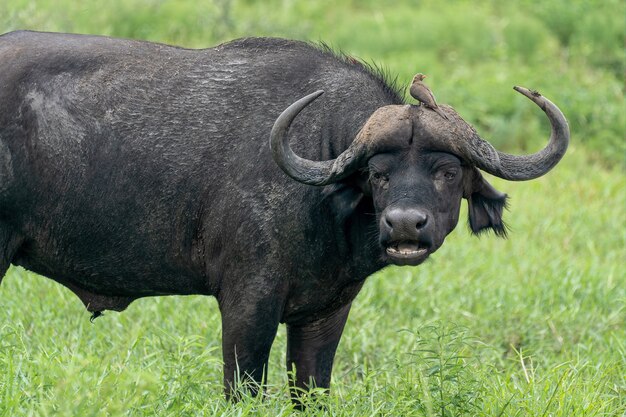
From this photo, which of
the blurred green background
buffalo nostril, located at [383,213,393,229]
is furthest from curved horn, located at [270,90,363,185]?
the blurred green background

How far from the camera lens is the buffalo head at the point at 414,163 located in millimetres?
5371

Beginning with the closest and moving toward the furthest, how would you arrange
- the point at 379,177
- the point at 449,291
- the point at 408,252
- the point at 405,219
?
the point at 405,219, the point at 408,252, the point at 379,177, the point at 449,291

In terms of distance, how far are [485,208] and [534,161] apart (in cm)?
45

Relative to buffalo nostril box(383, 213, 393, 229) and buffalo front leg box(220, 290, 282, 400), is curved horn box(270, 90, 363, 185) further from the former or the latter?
buffalo front leg box(220, 290, 282, 400)

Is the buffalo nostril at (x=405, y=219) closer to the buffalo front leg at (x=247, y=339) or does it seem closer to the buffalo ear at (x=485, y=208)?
the buffalo ear at (x=485, y=208)

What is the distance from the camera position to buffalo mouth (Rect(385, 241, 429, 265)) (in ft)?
17.7

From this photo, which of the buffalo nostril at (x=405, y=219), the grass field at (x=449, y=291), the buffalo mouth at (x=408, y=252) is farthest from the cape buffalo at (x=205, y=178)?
the grass field at (x=449, y=291)

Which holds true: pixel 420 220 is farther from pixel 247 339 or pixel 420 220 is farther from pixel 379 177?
pixel 247 339

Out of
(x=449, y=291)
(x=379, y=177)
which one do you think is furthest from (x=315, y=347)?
(x=449, y=291)

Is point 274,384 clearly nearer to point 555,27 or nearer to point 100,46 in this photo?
point 100,46

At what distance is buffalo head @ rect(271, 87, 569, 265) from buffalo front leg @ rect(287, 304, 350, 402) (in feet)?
2.80

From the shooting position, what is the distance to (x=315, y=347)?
632cm

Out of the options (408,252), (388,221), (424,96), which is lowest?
(408,252)

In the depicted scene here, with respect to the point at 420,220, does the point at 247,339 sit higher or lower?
lower
